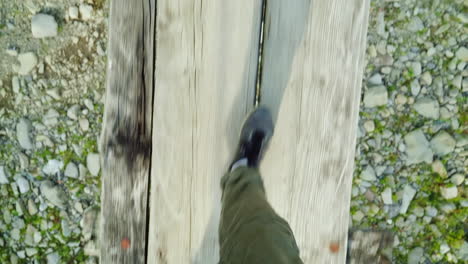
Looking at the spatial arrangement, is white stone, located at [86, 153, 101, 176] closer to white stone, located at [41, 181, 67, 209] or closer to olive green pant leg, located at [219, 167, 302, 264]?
white stone, located at [41, 181, 67, 209]

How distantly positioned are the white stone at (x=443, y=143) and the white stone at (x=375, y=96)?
0.49m

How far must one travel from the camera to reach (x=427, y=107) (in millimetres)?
3043

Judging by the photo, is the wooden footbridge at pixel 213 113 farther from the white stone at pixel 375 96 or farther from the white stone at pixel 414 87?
the white stone at pixel 414 87

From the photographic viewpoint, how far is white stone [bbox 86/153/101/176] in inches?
115

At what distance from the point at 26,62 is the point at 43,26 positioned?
0.94 feet

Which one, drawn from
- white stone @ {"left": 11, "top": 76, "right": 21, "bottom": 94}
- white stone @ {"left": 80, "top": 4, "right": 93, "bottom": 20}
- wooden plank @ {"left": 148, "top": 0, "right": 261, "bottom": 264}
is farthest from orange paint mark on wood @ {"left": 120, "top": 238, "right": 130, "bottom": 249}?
white stone @ {"left": 80, "top": 4, "right": 93, "bottom": 20}

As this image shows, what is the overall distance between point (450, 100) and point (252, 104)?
1800 millimetres

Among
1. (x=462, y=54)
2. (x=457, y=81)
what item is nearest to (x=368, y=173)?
(x=457, y=81)

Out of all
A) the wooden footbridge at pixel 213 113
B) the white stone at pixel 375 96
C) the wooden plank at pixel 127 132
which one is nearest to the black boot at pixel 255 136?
the wooden footbridge at pixel 213 113

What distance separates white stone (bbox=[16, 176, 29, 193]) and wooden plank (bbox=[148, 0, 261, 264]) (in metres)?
1.32

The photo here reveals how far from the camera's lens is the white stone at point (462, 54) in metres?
3.01

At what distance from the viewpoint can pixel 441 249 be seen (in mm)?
3123

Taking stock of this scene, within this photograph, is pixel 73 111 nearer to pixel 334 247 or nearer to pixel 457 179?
pixel 334 247

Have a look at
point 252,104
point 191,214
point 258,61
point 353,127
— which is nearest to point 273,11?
point 258,61
